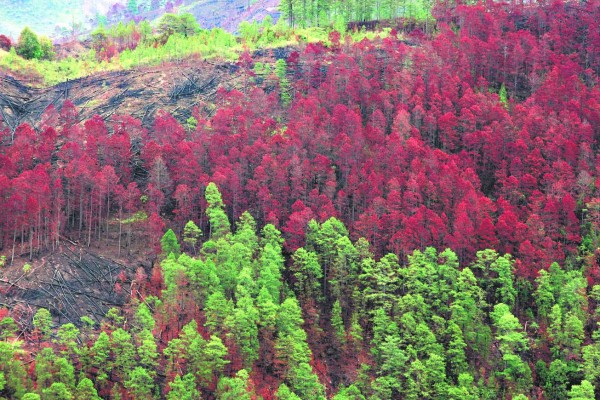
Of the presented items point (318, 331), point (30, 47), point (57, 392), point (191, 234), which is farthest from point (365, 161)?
point (30, 47)

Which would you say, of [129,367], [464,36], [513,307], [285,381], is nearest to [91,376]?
[129,367]

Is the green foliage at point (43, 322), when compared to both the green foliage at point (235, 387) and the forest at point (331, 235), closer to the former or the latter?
the forest at point (331, 235)

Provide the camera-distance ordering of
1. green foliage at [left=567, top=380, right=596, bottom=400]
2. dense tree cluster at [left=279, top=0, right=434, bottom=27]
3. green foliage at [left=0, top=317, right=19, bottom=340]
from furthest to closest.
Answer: dense tree cluster at [left=279, top=0, right=434, bottom=27] < green foliage at [left=0, top=317, right=19, bottom=340] < green foliage at [left=567, top=380, right=596, bottom=400]

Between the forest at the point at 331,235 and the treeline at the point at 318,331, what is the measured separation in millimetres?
221

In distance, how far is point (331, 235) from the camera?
8300 centimetres

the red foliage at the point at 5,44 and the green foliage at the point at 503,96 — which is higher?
the red foliage at the point at 5,44

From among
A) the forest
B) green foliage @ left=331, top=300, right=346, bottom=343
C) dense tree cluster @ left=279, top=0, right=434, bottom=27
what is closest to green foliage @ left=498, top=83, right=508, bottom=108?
the forest

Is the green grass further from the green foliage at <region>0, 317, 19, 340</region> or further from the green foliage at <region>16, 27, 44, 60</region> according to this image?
the green foliage at <region>0, 317, 19, 340</region>

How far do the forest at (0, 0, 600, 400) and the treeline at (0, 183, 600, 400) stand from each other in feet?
0.72

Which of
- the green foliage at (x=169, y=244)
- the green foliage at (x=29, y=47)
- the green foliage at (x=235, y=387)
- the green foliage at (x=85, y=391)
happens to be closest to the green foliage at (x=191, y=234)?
the green foliage at (x=169, y=244)

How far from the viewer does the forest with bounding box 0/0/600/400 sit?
7181 cm

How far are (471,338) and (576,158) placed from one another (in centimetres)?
3107

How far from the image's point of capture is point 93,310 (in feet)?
253

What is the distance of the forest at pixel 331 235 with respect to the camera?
236 ft
